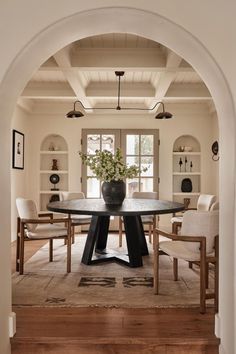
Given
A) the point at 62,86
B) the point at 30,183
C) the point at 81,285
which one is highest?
the point at 62,86

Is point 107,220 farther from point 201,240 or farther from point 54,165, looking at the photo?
point 54,165

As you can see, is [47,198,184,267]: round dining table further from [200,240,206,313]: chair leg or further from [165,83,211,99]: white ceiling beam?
[165,83,211,99]: white ceiling beam

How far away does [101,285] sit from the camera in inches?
126

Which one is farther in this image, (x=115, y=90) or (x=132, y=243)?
(x=115, y=90)

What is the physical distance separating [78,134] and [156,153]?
5.08 feet

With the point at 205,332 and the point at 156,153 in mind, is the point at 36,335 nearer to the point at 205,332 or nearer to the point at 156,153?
the point at 205,332

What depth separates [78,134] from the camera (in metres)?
6.37

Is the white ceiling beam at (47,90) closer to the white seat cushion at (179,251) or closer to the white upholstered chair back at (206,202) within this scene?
the white upholstered chair back at (206,202)

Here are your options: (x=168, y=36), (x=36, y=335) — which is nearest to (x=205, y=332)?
(x=36, y=335)

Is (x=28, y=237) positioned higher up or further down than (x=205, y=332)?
higher up

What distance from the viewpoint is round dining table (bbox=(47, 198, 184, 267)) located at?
10.9ft

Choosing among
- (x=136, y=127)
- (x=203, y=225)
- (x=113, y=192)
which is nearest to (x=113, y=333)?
(x=203, y=225)

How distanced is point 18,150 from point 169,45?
404 centimetres
